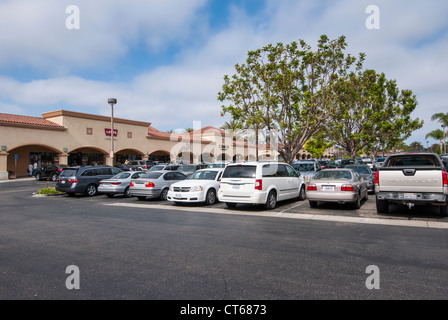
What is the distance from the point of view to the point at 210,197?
1333cm

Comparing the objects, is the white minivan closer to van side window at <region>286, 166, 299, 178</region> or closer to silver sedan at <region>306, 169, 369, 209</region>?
van side window at <region>286, 166, 299, 178</region>

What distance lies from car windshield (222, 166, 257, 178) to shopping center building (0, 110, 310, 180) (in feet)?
62.5

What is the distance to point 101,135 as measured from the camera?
121 ft

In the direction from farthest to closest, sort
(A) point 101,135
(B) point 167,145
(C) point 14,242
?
(B) point 167,145, (A) point 101,135, (C) point 14,242

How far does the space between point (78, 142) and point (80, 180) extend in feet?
63.5

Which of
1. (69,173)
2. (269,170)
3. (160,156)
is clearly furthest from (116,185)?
(160,156)

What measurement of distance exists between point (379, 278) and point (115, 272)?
4.02 metres

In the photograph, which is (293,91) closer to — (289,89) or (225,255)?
(289,89)

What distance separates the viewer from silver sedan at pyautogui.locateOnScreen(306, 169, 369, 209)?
1121 cm

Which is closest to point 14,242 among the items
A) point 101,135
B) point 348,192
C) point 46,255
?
point 46,255

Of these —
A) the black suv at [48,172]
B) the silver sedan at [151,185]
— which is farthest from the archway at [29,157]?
the silver sedan at [151,185]

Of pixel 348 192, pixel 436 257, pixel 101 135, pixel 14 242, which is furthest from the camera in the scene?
pixel 101 135
